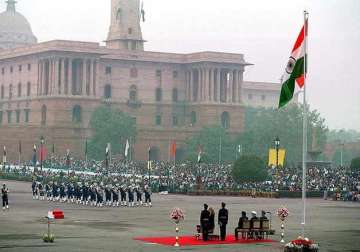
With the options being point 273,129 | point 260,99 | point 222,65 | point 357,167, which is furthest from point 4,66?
point 357,167

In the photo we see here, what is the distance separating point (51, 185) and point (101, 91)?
78289 mm

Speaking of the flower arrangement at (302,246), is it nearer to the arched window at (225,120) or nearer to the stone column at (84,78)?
the stone column at (84,78)

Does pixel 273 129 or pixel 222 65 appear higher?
pixel 222 65

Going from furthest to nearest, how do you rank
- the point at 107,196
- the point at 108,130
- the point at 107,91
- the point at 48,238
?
the point at 107,91, the point at 108,130, the point at 107,196, the point at 48,238

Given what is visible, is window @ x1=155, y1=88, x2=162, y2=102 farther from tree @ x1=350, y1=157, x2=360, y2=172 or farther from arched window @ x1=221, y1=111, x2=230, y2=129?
tree @ x1=350, y1=157, x2=360, y2=172

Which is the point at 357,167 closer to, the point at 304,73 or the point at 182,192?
the point at 182,192

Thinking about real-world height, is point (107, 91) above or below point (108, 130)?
above

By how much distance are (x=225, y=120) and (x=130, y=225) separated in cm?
10913

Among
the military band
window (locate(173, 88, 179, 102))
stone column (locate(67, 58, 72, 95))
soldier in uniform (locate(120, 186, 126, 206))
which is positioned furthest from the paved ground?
window (locate(173, 88, 179, 102))

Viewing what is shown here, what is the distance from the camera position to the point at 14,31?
7229 inches

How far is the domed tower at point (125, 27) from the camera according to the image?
146 meters

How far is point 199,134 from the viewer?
Answer: 140125mm

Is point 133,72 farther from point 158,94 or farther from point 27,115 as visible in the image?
point 27,115

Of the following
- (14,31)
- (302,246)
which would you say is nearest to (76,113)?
(14,31)
